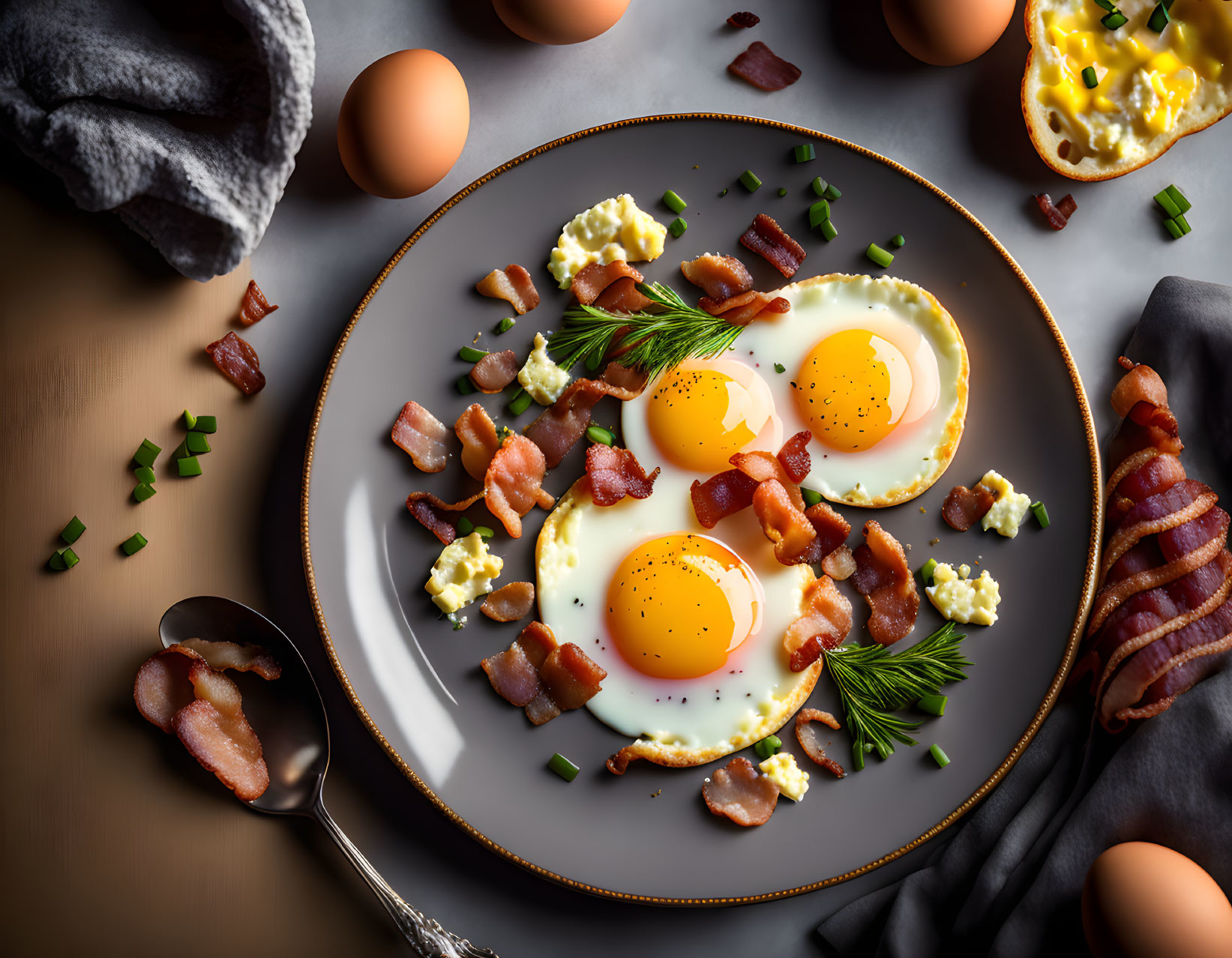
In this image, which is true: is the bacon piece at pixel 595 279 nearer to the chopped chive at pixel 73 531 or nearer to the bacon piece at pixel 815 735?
the bacon piece at pixel 815 735

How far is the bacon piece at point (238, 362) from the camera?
6.73ft

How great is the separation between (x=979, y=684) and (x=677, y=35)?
1.79m

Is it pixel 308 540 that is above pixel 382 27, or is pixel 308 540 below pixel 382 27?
below

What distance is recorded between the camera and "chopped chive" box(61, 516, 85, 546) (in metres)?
2.03

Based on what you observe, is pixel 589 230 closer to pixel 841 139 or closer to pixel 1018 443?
pixel 841 139

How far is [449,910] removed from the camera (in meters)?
2.00

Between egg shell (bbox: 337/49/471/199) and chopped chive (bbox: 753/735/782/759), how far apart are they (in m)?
1.52

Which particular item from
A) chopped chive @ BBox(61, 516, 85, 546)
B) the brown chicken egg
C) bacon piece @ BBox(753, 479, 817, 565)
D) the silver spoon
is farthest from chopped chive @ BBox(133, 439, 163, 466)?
the brown chicken egg

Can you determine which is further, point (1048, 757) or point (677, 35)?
point (677, 35)

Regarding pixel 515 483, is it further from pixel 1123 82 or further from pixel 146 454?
pixel 1123 82

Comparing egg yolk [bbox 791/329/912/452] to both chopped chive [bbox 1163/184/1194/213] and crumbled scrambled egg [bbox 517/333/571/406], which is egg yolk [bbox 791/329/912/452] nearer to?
crumbled scrambled egg [bbox 517/333/571/406]

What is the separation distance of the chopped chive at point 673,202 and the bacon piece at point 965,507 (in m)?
0.97

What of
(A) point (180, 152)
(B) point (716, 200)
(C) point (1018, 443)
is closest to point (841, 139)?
(B) point (716, 200)

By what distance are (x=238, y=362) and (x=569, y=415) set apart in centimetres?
83
